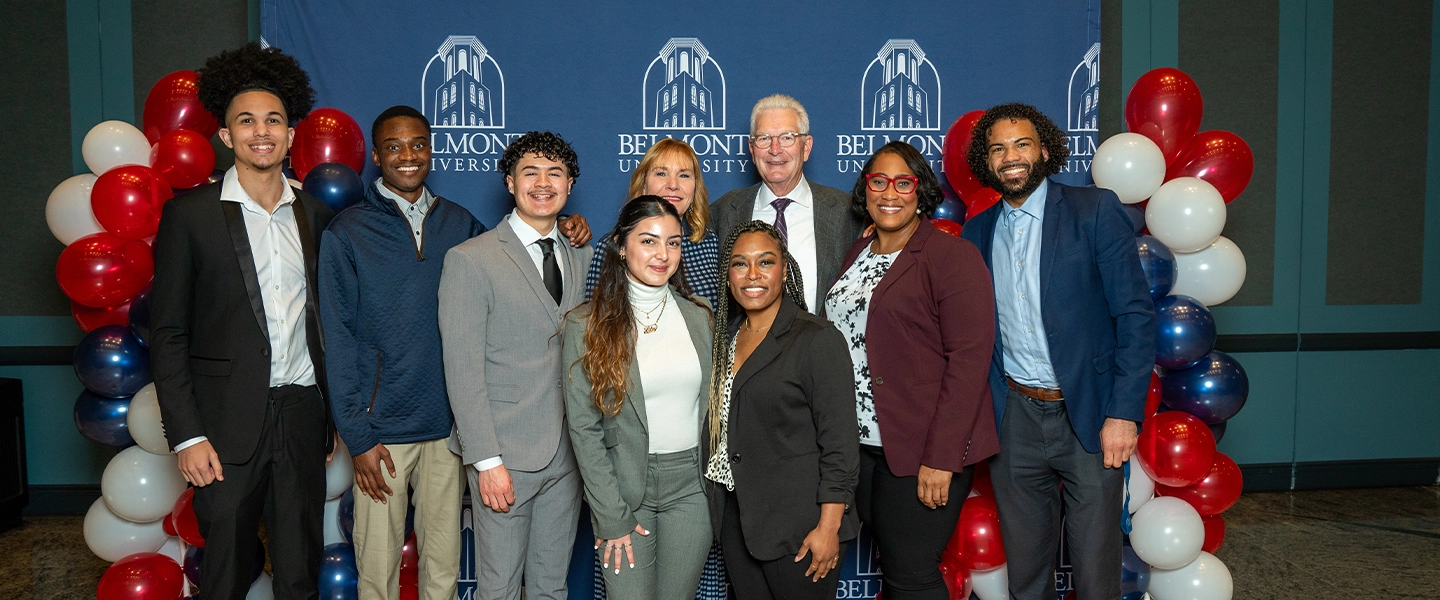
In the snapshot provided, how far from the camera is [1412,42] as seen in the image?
15.6ft

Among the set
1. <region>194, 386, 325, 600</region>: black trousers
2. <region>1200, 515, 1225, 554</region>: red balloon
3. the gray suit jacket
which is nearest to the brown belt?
the gray suit jacket

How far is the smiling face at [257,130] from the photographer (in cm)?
243

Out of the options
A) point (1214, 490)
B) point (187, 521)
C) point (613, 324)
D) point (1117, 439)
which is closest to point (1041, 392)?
point (1117, 439)

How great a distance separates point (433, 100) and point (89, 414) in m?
1.76

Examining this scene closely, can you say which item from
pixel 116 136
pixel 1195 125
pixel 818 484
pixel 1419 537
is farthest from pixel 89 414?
pixel 1419 537

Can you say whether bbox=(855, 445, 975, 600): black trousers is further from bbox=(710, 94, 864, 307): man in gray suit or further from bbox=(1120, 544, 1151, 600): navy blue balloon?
bbox=(1120, 544, 1151, 600): navy blue balloon

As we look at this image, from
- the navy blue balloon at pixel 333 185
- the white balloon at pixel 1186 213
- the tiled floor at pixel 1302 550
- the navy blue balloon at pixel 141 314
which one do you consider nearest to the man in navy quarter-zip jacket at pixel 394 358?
the navy blue balloon at pixel 333 185

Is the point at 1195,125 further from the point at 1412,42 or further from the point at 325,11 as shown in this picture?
the point at 325,11

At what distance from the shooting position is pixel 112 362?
9.49 ft

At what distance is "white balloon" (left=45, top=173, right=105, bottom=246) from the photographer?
9.87ft

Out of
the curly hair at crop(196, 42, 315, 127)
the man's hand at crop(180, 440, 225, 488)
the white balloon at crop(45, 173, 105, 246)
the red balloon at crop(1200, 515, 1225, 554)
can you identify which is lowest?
the red balloon at crop(1200, 515, 1225, 554)

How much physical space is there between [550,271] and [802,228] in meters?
0.97

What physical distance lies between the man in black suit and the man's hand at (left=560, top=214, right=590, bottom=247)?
0.77 metres

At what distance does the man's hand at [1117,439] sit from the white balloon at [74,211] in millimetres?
3533
